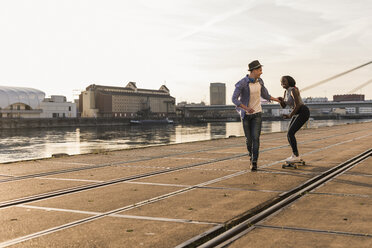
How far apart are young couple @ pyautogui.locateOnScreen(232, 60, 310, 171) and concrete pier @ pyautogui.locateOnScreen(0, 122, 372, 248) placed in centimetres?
62

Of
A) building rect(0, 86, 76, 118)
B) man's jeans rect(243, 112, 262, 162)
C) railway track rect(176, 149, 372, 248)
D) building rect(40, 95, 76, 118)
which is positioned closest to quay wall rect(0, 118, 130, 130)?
building rect(0, 86, 76, 118)

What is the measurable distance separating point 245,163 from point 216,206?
462cm

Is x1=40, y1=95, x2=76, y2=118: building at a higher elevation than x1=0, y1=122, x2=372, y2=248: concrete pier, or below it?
higher

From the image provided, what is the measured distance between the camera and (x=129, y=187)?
635 cm

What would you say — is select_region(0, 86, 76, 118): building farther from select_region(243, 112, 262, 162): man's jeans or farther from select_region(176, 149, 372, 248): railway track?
select_region(176, 149, 372, 248): railway track

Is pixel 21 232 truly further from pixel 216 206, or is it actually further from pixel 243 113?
pixel 243 113

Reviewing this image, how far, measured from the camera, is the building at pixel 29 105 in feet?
452

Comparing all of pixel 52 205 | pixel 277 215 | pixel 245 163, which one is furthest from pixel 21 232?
pixel 245 163

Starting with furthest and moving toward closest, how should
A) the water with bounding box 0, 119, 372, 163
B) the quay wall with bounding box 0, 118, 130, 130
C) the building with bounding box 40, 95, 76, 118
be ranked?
the building with bounding box 40, 95, 76, 118 < the quay wall with bounding box 0, 118, 130, 130 < the water with bounding box 0, 119, 372, 163

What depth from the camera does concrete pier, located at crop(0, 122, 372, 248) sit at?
3.69 meters

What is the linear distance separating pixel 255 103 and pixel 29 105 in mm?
146799

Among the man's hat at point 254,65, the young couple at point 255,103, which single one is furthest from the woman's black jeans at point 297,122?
the man's hat at point 254,65

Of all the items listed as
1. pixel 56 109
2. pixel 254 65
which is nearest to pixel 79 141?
pixel 254 65

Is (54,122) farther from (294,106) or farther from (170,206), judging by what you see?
(170,206)
